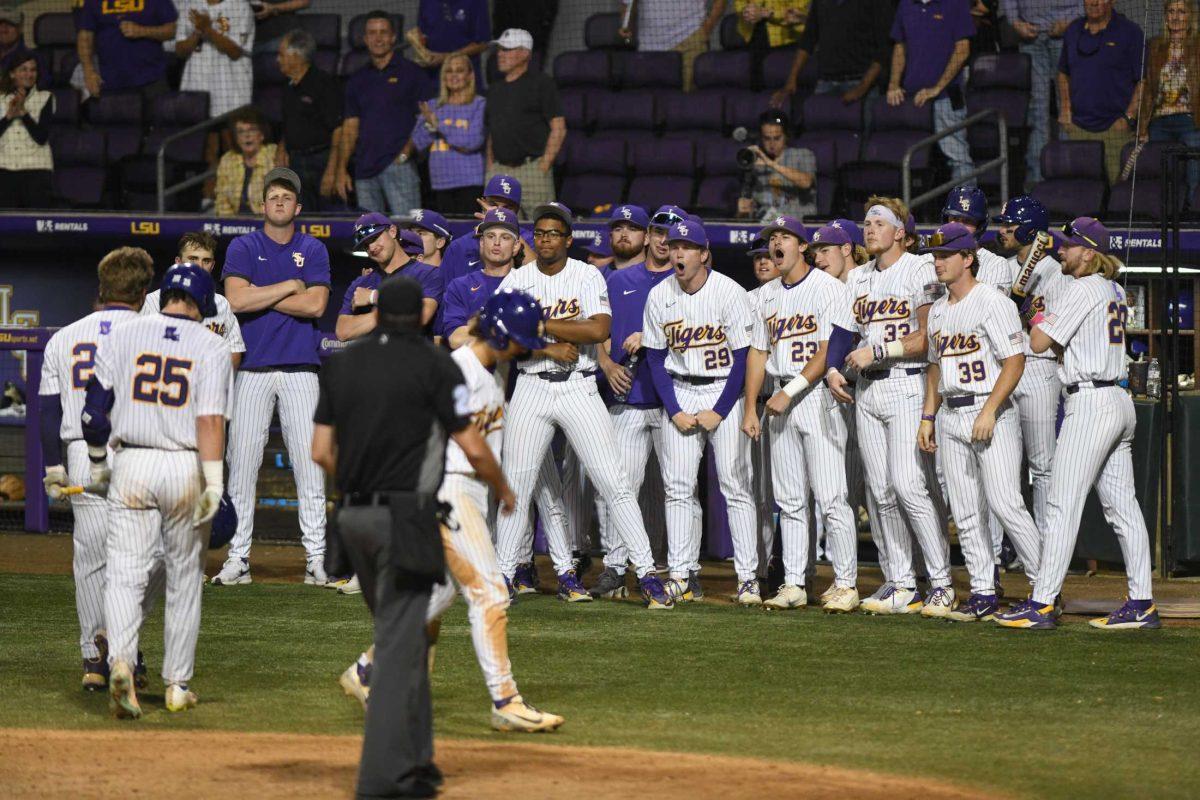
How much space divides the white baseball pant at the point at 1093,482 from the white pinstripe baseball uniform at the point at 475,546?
3.25m

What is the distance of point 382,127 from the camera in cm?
1307

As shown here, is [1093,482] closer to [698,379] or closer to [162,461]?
[698,379]

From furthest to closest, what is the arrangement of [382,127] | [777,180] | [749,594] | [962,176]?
1. [382,127]
2. [962,176]
3. [777,180]
4. [749,594]

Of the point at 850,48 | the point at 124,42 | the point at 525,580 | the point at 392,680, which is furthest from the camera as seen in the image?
the point at 124,42

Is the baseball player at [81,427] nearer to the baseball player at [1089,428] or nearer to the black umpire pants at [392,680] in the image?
the black umpire pants at [392,680]

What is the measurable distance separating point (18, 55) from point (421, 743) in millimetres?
11250

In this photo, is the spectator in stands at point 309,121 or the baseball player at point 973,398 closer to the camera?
the baseball player at point 973,398

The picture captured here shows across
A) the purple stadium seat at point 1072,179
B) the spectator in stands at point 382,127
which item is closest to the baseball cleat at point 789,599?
the purple stadium seat at point 1072,179

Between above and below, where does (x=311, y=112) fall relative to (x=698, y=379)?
above

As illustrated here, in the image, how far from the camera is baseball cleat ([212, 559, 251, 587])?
28.8ft

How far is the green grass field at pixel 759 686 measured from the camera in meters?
4.98

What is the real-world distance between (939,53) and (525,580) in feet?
20.8

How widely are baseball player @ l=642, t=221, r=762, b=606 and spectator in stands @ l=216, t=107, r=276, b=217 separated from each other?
5.86 m

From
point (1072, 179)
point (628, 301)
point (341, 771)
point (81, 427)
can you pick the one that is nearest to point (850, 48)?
point (1072, 179)
